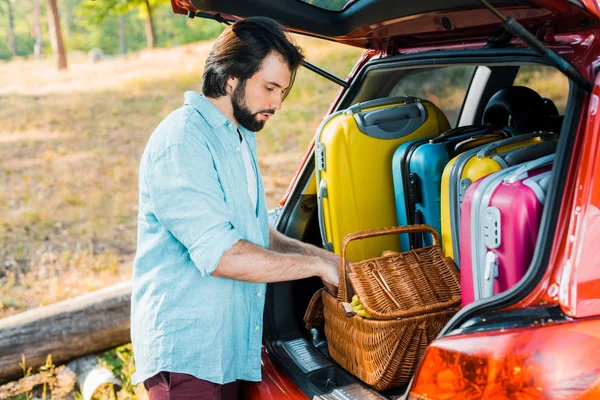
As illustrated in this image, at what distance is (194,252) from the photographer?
182 cm

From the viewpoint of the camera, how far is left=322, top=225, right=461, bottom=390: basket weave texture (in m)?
1.92

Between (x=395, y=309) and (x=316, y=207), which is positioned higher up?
(x=316, y=207)

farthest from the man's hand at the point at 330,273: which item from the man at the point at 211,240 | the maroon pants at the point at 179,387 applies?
the maroon pants at the point at 179,387

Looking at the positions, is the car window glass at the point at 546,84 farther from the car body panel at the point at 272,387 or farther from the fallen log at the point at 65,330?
the car body panel at the point at 272,387

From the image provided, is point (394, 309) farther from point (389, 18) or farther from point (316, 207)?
point (389, 18)

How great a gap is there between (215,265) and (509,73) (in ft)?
8.10

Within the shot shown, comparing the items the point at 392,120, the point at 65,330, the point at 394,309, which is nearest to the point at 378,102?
the point at 392,120

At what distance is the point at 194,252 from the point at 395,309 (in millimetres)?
600

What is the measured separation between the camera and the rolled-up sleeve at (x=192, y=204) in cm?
181

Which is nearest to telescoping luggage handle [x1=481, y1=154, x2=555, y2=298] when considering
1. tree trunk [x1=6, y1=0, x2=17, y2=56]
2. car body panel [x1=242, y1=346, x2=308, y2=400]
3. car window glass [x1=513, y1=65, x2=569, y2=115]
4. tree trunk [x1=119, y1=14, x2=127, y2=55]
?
car body panel [x1=242, y1=346, x2=308, y2=400]

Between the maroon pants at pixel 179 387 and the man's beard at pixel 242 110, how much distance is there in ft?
2.58

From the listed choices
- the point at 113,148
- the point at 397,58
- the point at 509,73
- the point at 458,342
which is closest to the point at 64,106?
the point at 113,148

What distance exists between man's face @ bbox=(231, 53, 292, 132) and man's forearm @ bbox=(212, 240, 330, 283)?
40 centimetres

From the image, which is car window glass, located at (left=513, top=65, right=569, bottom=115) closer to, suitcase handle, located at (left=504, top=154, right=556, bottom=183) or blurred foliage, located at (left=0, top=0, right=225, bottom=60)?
suitcase handle, located at (left=504, top=154, right=556, bottom=183)
